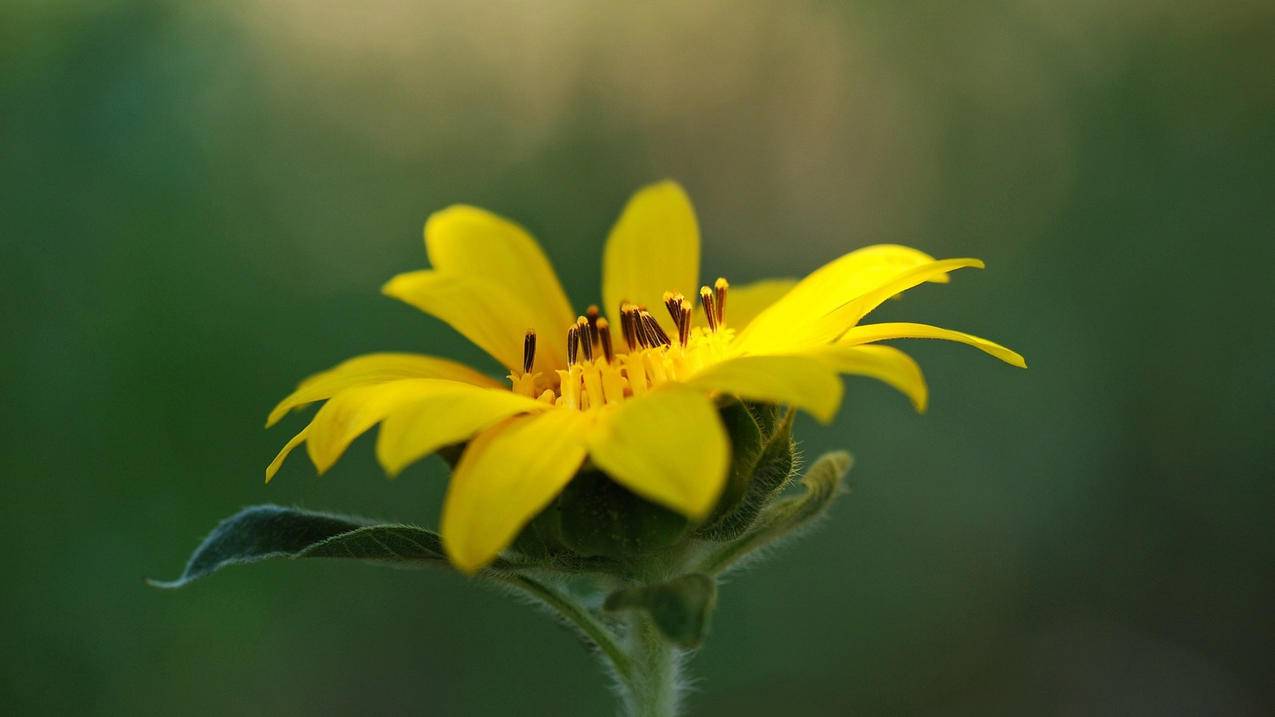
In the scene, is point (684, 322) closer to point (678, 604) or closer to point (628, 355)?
point (628, 355)

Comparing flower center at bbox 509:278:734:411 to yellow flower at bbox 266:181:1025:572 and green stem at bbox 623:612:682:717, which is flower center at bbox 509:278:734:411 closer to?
yellow flower at bbox 266:181:1025:572

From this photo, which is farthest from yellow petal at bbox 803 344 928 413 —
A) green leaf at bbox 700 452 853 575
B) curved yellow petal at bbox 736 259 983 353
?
green leaf at bbox 700 452 853 575

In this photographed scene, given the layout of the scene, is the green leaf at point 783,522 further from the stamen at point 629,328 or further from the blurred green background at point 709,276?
the blurred green background at point 709,276

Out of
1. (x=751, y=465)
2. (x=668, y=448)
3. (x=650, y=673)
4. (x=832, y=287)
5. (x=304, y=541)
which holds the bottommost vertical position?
(x=650, y=673)

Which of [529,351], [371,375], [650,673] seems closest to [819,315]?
[529,351]

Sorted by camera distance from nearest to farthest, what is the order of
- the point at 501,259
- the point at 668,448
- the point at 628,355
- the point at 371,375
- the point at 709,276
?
the point at 668,448 < the point at 371,375 < the point at 628,355 < the point at 501,259 < the point at 709,276

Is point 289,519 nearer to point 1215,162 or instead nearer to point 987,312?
point 987,312
